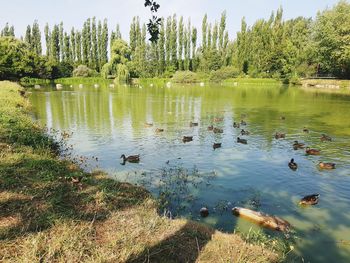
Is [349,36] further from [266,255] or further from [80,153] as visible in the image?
[266,255]

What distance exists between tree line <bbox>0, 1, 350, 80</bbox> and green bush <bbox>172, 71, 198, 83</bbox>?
21.3 ft

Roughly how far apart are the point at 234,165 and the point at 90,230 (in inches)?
405

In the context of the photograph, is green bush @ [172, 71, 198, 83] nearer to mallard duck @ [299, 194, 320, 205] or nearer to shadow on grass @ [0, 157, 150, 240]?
mallard duck @ [299, 194, 320, 205]

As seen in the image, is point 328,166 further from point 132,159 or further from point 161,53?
point 161,53

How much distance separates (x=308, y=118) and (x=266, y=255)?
2631cm

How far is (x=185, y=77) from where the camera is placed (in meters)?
99.4

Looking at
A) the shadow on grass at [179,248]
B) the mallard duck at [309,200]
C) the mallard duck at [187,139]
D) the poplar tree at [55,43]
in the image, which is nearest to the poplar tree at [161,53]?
the poplar tree at [55,43]

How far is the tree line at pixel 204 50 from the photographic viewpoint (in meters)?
75.0

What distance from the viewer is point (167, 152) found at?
57.5 ft

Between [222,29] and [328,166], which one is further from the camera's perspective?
[222,29]

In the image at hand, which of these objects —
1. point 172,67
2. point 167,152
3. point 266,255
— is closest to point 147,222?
point 266,255

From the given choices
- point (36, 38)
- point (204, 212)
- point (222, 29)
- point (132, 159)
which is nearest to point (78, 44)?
point (36, 38)

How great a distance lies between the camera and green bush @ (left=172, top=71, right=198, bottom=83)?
99375mm

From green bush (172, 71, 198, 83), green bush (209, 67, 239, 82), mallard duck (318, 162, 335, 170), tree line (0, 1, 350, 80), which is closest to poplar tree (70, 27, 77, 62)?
tree line (0, 1, 350, 80)
